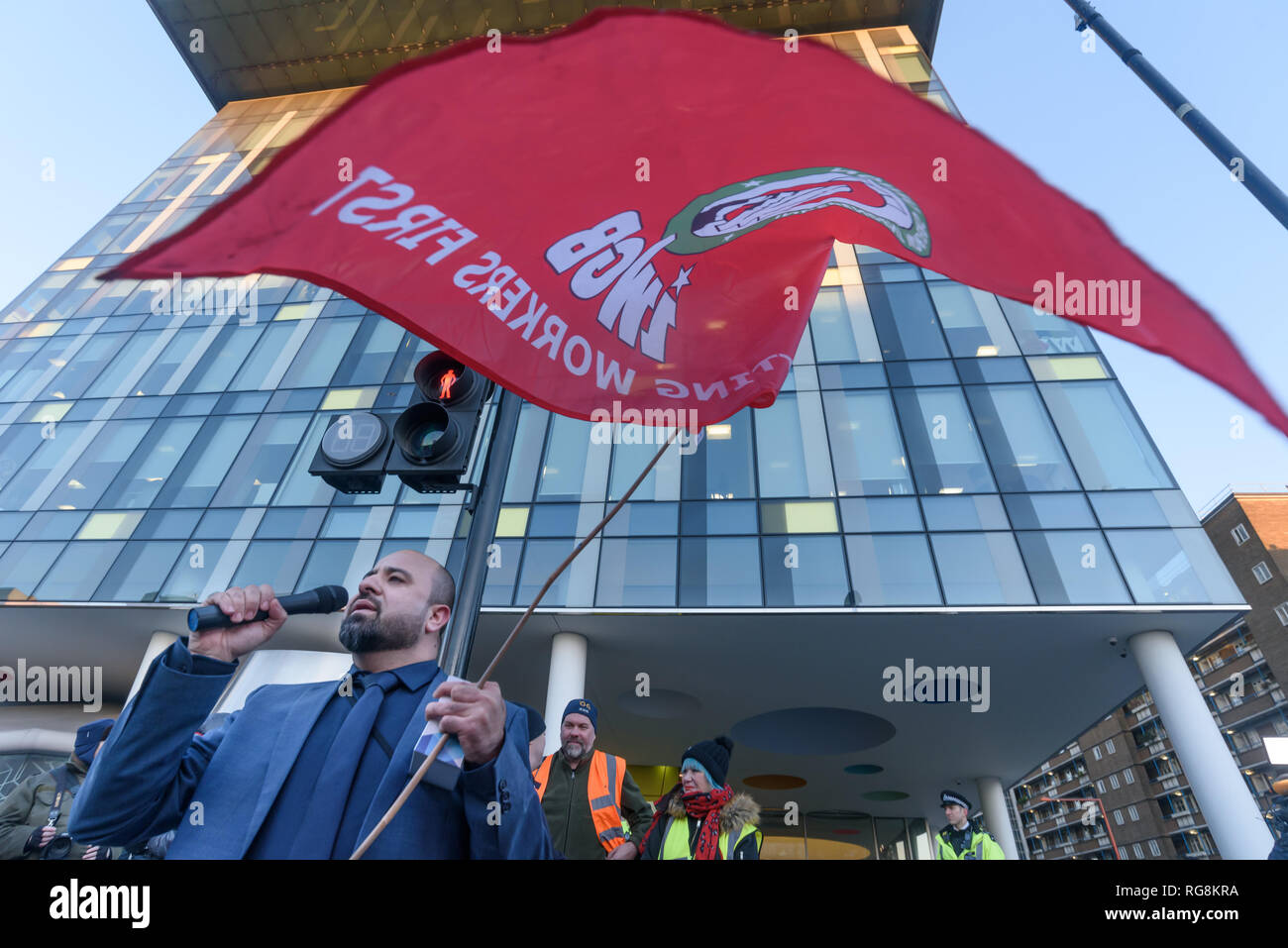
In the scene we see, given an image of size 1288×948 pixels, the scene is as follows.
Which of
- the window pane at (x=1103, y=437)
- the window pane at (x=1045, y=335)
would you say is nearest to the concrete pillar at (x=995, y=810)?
the window pane at (x=1103, y=437)

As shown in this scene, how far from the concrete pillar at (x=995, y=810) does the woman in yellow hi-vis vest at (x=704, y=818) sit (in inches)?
666

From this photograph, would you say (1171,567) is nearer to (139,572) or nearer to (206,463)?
(139,572)

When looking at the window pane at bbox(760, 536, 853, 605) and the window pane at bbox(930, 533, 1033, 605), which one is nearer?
the window pane at bbox(930, 533, 1033, 605)

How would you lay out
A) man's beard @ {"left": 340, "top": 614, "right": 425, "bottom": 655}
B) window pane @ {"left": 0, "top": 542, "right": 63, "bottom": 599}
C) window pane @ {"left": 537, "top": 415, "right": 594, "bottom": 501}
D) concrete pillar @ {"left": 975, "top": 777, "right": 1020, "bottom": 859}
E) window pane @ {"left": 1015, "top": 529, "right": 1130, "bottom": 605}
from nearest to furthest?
man's beard @ {"left": 340, "top": 614, "right": 425, "bottom": 655}, window pane @ {"left": 1015, "top": 529, "right": 1130, "bottom": 605}, window pane @ {"left": 0, "top": 542, "right": 63, "bottom": 599}, window pane @ {"left": 537, "top": 415, "right": 594, "bottom": 501}, concrete pillar @ {"left": 975, "top": 777, "right": 1020, "bottom": 859}

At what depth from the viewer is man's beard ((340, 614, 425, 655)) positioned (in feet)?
A: 8.13

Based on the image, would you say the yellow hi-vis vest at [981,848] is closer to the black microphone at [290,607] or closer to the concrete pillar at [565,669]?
the concrete pillar at [565,669]

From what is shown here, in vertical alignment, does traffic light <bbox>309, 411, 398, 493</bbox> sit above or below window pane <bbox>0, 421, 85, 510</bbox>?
below

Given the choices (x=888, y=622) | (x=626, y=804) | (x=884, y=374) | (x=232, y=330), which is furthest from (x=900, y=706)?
(x=232, y=330)

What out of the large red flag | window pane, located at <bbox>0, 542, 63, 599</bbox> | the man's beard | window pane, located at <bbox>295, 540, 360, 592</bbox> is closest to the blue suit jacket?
the man's beard

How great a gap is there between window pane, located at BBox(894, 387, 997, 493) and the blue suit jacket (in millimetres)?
12882

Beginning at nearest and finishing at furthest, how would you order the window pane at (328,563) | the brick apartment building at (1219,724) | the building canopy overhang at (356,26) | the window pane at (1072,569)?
the window pane at (1072,569), the window pane at (328,563), the building canopy overhang at (356,26), the brick apartment building at (1219,724)

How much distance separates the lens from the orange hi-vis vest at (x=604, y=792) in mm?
5340

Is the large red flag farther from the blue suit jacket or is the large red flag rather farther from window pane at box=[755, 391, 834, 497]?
window pane at box=[755, 391, 834, 497]

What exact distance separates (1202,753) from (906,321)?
10339mm
